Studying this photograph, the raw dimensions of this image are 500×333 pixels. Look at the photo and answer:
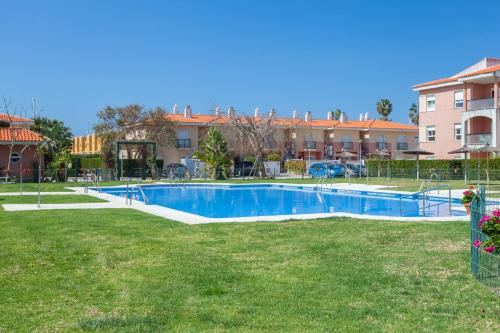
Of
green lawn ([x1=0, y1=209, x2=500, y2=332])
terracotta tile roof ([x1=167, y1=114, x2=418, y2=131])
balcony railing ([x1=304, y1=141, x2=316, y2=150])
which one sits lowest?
green lawn ([x1=0, y1=209, x2=500, y2=332])

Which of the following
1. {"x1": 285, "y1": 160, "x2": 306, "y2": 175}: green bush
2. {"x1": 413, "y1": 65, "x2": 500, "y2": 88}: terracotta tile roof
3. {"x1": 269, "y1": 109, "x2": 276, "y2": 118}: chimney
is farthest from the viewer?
{"x1": 285, "y1": 160, "x2": 306, "y2": 175}: green bush

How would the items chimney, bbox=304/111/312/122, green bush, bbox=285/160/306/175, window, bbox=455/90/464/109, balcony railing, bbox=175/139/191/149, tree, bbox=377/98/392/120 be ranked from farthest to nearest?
1. tree, bbox=377/98/392/120
2. chimney, bbox=304/111/312/122
3. balcony railing, bbox=175/139/191/149
4. green bush, bbox=285/160/306/175
5. window, bbox=455/90/464/109

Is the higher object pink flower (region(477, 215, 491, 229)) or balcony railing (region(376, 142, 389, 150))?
balcony railing (region(376, 142, 389, 150))

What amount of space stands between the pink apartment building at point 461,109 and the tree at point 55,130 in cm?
2987

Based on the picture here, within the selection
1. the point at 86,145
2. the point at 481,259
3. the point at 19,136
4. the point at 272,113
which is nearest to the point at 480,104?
the point at 272,113

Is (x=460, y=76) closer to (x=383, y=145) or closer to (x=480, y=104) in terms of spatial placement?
(x=480, y=104)

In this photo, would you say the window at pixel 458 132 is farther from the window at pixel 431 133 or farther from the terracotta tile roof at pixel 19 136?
the terracotta tile roof at pixel 19 136

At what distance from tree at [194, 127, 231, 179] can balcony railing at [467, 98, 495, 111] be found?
1844 cm

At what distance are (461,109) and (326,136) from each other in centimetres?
2483

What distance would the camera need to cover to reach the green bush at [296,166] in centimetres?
5338

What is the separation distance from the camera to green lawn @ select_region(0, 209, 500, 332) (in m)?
5.46

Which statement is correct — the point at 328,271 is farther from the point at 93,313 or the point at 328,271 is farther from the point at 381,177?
the point at 381,177

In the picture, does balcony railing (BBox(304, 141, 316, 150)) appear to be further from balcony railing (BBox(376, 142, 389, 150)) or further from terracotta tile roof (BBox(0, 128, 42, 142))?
terracotta tile roof (BBox(0, 128, 42, 142))

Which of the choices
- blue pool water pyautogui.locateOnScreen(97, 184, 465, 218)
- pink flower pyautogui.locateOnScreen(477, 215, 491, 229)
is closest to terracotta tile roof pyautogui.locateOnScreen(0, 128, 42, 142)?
blue pool water pyautogui.locateOnScreen(97, 184, 465, 218)
